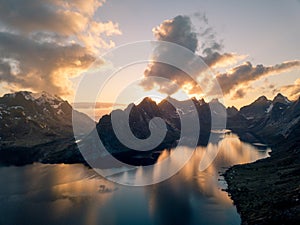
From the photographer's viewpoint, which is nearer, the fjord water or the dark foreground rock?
the dark foreground rock

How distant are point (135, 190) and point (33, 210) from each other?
172ft

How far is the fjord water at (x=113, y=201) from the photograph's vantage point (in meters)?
105

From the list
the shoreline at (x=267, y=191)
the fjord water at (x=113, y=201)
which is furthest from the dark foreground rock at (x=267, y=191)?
the fjord water at (x=113, y=201)

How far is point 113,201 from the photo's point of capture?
125812mm

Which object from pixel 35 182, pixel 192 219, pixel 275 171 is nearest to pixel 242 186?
pixel 275 171

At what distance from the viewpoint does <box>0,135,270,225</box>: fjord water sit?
105 m

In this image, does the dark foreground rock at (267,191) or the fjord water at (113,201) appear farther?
the fjord water at (113,201)

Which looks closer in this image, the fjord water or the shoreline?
the shoreline

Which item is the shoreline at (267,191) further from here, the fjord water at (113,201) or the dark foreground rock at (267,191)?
the fjord water at (113,201)

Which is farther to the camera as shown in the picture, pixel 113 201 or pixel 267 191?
pixel 113 201

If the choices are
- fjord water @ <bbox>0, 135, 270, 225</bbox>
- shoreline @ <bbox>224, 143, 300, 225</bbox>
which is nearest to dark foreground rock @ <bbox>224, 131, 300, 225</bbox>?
shoreline @ <bbox>224, 143, 300, 225</bbox>

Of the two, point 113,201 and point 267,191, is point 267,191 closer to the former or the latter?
point 267,191

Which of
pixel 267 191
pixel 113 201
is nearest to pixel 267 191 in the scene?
pixel 267 191

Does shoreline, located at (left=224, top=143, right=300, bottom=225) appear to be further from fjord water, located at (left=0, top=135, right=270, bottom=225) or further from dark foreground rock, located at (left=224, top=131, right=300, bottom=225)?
fjord water, located at (left=0, top=135, right=270, bottom=225)
